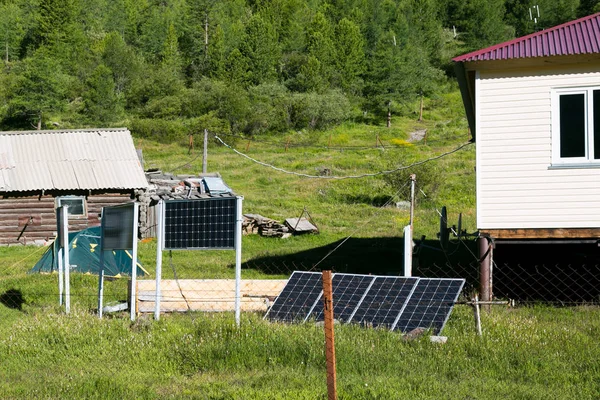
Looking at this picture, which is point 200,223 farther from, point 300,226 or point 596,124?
point 300,226

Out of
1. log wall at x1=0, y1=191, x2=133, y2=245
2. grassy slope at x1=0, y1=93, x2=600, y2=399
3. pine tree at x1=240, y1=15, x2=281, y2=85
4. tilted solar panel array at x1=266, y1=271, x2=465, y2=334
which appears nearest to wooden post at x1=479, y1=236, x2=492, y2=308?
grassy slope at x1=0, y1=93, x2=600, y2=399

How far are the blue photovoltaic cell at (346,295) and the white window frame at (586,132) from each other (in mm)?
4664

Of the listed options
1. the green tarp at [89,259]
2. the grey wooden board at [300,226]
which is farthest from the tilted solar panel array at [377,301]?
the grey wooden board at [300,226]

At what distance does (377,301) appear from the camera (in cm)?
1160

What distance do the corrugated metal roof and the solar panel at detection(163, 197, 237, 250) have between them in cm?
1749

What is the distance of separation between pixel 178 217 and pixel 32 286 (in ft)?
20.9

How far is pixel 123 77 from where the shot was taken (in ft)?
286

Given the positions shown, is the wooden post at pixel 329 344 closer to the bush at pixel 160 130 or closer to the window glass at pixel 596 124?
the window glass at pixel 596 124

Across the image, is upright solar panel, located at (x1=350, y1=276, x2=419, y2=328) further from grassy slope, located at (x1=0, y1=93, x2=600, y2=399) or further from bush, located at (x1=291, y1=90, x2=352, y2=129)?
bush, located at (x1=291, y1=90, x2=352, y2=129)

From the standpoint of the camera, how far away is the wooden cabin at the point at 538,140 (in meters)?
14.4

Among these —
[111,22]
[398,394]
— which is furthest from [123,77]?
[398,394]

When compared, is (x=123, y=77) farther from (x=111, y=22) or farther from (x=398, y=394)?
(x=398, y=394)

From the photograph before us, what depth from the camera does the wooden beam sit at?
1442 cm

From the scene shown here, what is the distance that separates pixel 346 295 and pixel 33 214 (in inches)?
804
